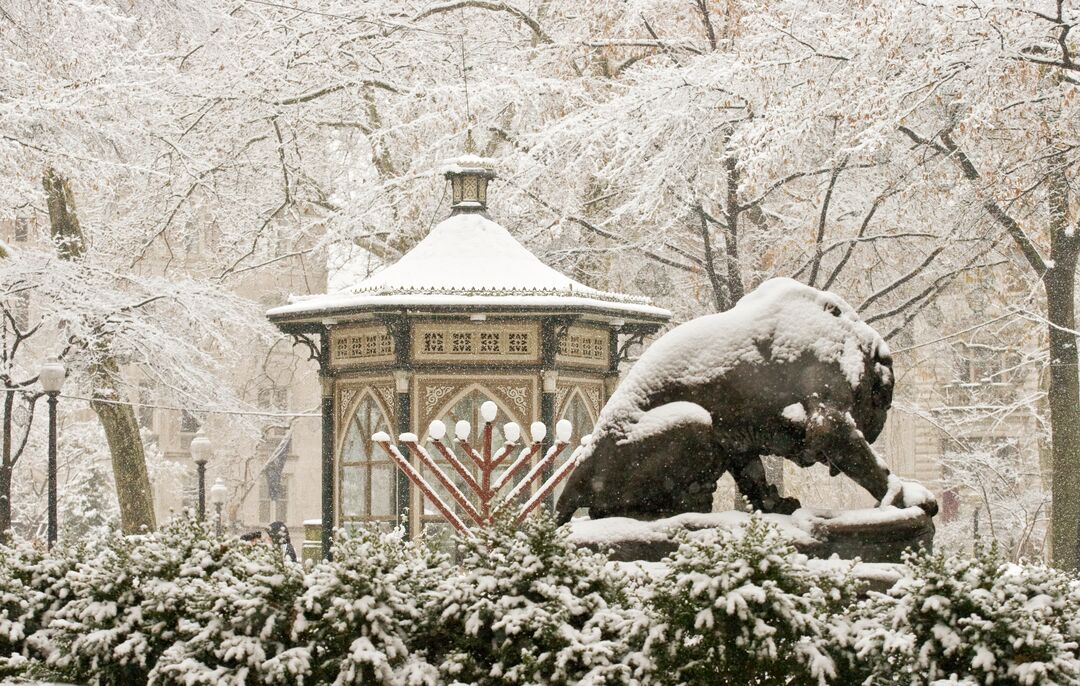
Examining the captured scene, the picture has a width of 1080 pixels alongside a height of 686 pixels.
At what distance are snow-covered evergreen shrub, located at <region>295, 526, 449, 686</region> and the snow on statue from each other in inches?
53.5

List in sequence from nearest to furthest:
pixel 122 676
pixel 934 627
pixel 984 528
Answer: pixel 934 627
pixel 122 676
pixel 984 528

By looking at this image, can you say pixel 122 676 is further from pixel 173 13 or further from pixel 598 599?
pixel 173 13

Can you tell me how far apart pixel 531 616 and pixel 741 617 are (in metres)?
0.99

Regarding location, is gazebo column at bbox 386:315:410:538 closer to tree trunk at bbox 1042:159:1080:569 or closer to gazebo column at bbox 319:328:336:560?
gazebo column at bbox 319:328:336:560

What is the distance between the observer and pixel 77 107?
16.9 metres

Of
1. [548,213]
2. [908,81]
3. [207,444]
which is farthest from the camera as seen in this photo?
[207,444]

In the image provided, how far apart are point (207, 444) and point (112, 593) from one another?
68.6ft

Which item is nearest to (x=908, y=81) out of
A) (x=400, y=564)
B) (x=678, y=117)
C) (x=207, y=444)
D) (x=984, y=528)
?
(x=678, y=117)

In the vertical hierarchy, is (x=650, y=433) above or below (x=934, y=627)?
above

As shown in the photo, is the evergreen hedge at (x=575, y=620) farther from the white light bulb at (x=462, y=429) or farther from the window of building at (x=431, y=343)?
the window of building at (x=431, y=343)

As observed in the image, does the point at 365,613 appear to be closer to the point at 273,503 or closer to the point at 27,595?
the point at 27,595

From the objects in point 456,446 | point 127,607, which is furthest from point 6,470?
point 127,607

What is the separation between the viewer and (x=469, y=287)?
1750 centimetres

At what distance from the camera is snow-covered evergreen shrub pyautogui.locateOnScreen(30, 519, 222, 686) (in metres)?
8.30
